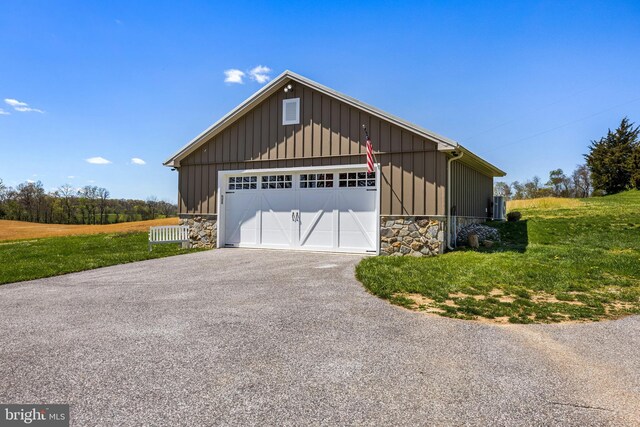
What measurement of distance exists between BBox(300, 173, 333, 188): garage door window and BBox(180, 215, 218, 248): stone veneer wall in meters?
3.35

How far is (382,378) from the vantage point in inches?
115

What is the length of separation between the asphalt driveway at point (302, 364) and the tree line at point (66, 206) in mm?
41989

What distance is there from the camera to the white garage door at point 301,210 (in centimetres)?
1050

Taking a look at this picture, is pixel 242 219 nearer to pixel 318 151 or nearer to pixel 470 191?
pixel 318 151

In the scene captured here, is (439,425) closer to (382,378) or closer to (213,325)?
(382,378)

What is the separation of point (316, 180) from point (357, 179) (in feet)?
4.18

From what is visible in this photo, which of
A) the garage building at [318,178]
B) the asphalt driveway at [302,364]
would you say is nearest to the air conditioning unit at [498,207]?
the garage building at [318,178]

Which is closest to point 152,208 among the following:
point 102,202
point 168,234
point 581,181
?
point 102,202

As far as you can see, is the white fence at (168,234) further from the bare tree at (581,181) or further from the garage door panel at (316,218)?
the bare tree at (581,181)

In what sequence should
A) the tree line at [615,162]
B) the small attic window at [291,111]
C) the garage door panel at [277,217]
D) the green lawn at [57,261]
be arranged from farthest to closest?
the tree line at [615,162] → the garage door panel at [277,217] → the small attic window at [291,111] → the green lawn at [57,261]

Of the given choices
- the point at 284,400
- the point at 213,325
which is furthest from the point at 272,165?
the point at 284,400

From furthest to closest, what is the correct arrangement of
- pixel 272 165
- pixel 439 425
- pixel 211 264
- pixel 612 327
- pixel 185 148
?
pixel 185 148 → pixel 272 165 → pixel 211 264 → pixel 612 327 → pixel 439 425

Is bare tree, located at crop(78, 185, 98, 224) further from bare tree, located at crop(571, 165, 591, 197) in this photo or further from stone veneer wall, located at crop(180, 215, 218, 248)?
bare tree, located at crop(571, 165, 591, 197)

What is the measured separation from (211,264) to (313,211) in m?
3.48
